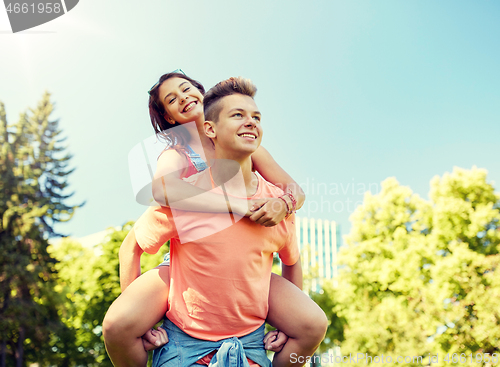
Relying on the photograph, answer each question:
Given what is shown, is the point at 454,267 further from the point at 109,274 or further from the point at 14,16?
the point at 14,16

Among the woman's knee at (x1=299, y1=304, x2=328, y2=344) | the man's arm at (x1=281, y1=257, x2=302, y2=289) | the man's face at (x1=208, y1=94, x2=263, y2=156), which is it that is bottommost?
the woman's knee at (x1=299, y1=304, x2=328, y2=344)

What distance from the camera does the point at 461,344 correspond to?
11266mm

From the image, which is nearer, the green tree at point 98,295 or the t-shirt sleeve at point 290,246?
the t-shirt sleeve at point 290,246

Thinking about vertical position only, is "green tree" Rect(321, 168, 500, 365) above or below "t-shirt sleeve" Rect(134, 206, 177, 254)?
below

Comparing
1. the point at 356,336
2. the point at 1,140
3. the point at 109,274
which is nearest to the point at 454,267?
the point at 356,336

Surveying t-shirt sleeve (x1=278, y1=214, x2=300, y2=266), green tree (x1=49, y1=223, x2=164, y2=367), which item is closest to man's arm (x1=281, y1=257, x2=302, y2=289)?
t-shirt sleeve (x1=278, y1=214, x2=300, y2=266)

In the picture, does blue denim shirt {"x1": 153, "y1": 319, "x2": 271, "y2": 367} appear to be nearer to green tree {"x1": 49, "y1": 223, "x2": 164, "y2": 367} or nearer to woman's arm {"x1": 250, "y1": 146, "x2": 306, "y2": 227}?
woman's arm {"x1": 250, "y1": 146, "x2": 306, "y2": 227}

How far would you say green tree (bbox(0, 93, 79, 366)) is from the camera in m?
17.0

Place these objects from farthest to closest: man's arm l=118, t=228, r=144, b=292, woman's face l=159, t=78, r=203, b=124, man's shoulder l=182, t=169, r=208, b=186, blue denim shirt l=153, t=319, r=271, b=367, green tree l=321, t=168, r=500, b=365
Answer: green tree l=321, t=168, r=500, b=365, woman's face l=159, t=78, r=203, b=124, man's arm l=118, t=228, r=144, b=292, man's shoulder l=182, t=169, r=208, b=186, blue denim shirt l=153, t=319, r=271, b=367

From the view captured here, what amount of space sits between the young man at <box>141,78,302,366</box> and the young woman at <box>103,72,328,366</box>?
64 mm

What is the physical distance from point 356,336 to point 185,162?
42.3ft

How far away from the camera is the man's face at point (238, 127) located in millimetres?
1947

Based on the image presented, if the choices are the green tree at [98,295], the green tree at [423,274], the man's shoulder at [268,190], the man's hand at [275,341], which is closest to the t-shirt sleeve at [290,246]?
the man's shoulder at [268,190]

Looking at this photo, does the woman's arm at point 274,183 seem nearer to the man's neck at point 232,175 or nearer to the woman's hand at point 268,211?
the woman's hand at point 268,211
